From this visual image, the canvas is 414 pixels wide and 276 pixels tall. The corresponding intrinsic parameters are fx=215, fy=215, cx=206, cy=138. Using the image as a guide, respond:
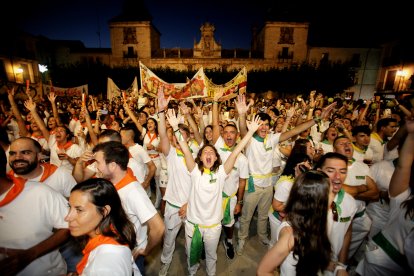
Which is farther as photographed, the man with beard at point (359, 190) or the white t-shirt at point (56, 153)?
the white t-shirt at point (56, 153)

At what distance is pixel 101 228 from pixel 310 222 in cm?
176

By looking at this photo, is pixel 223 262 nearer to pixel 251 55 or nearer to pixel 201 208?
pixel 201 208

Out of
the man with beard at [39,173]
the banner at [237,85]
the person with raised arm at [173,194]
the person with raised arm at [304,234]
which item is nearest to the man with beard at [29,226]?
the man with beard at [39,173]

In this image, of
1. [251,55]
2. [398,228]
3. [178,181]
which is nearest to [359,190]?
[398,228]

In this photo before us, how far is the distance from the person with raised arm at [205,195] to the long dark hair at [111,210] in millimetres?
1315

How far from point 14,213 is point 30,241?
313 millimetres

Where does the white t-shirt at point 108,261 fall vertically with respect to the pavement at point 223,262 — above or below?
above

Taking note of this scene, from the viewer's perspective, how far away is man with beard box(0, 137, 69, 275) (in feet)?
6.36

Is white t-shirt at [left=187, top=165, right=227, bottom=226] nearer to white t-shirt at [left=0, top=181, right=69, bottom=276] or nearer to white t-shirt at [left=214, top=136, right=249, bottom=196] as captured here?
white t-shirt at [left=214, top=136, right=249, bottom=196]

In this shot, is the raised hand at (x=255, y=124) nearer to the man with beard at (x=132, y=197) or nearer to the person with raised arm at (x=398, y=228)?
the person with raised arm at (x=398, y=228)

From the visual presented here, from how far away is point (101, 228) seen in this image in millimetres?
1750

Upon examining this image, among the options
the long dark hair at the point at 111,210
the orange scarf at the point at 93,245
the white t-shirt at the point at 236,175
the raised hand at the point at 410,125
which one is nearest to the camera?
the orange scarf at the point at 93,245

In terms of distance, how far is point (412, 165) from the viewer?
7.03 feet

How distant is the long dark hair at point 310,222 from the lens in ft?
6.01
